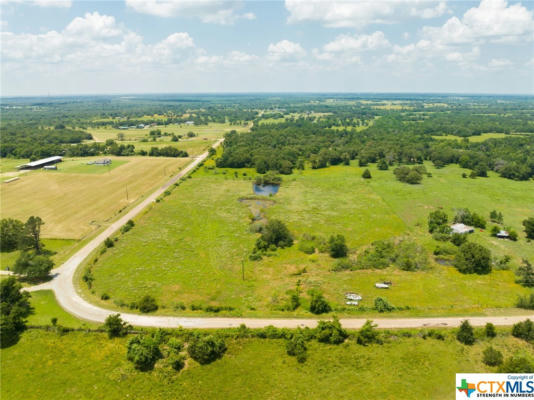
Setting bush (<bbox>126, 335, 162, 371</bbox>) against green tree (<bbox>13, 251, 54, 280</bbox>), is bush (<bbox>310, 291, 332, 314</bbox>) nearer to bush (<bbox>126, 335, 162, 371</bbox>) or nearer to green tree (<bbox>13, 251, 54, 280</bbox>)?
bush (<bbox>126, 335, 162, 371</bbox>)

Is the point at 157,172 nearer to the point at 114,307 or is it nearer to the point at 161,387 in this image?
the point at 114,307

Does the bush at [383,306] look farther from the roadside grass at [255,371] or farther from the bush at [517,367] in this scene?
the bush at [517,367]

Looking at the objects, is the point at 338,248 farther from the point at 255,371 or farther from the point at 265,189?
the point at 265,189

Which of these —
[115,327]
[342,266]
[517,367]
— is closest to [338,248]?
[342,266]

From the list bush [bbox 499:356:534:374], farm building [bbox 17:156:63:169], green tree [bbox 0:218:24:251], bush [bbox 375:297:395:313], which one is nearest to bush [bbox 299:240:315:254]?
bush [bbox 375:297:395:313]

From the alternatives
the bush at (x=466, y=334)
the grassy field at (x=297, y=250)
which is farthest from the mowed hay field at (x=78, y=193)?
the bush at (x=466, y=334)
